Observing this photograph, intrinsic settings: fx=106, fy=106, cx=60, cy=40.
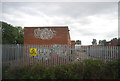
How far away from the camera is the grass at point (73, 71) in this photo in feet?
19.8

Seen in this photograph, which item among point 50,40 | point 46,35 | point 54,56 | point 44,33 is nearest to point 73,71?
point 54,56

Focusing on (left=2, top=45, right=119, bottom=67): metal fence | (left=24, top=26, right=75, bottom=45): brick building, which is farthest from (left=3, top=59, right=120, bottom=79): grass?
(left=24, top=26, right=75, bottom=45): brick building

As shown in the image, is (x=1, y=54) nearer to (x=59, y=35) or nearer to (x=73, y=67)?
(x=73, y=67)

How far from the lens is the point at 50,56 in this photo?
7.31 m

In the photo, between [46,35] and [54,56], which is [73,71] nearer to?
[54,56]

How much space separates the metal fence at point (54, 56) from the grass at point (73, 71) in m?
0.46

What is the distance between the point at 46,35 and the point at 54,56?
159 inches

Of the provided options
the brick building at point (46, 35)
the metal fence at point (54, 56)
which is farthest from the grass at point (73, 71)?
the brick building at point (46, 35)

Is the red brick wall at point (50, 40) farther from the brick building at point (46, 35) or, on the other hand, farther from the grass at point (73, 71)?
the grass at point (73, 71)

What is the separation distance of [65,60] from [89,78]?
183 cm

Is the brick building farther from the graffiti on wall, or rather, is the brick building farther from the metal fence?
the metal fence

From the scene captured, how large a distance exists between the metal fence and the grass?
0.46 metres

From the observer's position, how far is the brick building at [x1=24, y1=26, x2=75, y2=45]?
10758mm

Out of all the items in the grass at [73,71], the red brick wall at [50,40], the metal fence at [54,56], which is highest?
the red brick wall at [50,40]
